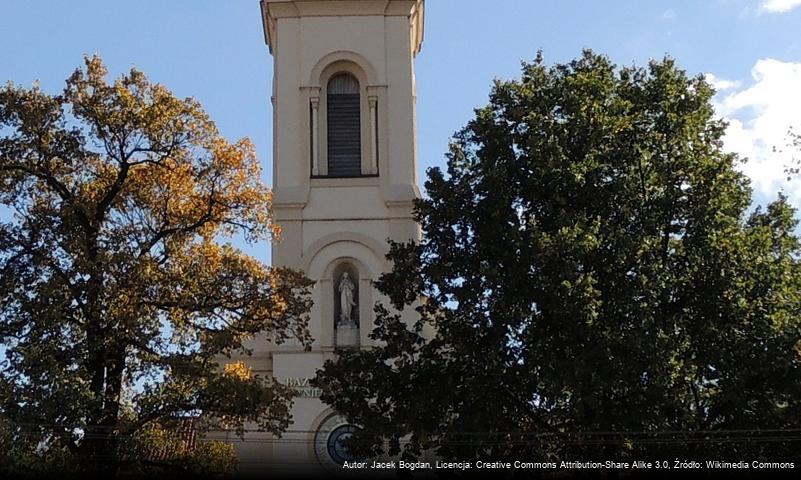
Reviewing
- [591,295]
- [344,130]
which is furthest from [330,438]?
[591,295]

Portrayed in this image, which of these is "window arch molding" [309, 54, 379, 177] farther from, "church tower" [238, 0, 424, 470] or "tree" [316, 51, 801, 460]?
Result: "tree" [316, 51, 801, 460]

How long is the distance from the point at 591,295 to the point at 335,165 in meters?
13.7

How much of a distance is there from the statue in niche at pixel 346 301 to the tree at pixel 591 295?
775cm

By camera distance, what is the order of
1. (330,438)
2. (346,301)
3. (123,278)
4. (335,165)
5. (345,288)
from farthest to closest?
(335,165), (345,288), (346,301), (330,438), (123,278)

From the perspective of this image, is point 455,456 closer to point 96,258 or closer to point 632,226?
point 632,226

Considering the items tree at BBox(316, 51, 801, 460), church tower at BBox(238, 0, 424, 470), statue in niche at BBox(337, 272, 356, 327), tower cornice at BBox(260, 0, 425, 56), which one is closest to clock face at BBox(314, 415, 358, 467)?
church tower at BBox(238, 0, 424, 470)

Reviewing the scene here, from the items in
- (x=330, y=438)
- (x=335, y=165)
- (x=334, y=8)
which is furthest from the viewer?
(x=334, y=8)

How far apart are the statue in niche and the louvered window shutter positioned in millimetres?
3095

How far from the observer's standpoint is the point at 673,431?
68.9 feet

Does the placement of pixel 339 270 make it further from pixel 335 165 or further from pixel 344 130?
pixel 344 130

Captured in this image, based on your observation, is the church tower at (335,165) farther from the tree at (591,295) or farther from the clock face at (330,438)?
the tree at (591,295)

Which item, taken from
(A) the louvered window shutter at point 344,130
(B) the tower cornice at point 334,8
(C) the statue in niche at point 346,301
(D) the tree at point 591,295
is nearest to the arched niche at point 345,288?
(C) the statue in niche at point 346,301

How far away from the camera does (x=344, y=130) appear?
34.0 m

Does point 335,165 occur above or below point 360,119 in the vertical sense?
below
